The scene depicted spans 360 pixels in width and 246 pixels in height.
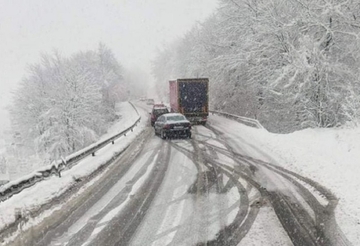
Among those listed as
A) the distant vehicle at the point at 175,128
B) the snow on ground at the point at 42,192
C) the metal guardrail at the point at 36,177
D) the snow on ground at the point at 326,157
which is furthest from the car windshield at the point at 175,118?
the snow on ground at the point at 42,192

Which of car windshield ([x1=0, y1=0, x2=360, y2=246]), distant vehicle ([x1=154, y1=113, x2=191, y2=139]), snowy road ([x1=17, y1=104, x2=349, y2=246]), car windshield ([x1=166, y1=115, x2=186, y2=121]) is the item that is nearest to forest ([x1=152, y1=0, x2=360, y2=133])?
car windshield ([x1=0, y1=0, x2=360, y2=246])

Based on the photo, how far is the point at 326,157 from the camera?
12.3 metres

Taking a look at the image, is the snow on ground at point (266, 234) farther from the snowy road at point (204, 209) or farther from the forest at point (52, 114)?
the forest at point (52, 114)

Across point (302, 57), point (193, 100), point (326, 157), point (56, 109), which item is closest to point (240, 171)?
point (326, 157)

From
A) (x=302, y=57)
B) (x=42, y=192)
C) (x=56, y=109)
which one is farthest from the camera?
(x=56, y=109)

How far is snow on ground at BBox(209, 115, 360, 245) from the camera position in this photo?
7.42m

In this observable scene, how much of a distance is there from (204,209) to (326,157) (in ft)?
21.6

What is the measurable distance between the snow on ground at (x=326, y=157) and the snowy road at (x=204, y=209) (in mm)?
320

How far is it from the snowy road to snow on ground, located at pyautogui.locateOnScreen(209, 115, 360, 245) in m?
0.32

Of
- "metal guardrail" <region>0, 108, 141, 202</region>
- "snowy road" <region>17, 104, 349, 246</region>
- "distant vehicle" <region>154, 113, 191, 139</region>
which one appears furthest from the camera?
"distant vehicle" <region>154, 113, 191, 139</region>

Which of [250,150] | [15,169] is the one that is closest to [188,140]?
[250,150]

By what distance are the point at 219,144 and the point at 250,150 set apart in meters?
2.53

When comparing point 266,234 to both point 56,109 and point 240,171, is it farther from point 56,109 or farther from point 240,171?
point 56,109

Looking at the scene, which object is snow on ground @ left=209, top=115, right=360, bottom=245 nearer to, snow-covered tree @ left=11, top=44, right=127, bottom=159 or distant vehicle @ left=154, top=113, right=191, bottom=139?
distant vehicle @ left=154, top=113, right=191, bottom=139
